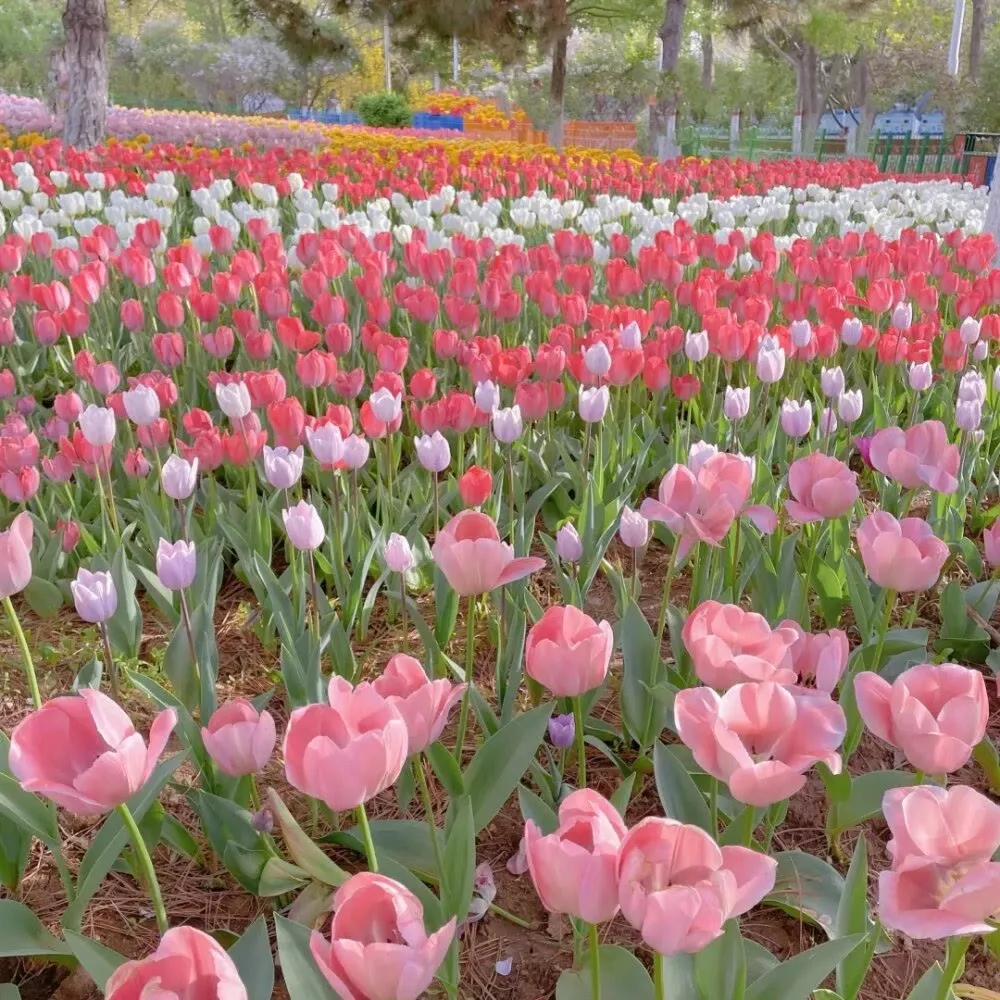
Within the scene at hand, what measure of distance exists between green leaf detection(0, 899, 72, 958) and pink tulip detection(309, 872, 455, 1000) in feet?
2.13

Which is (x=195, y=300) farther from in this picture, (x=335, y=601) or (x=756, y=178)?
(x=756, y=178)

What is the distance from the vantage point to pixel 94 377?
2.46 meters

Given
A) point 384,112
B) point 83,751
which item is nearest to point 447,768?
point 83,751

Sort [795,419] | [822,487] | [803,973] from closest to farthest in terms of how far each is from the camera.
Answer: [803,973] < [822,487] < [795,419]

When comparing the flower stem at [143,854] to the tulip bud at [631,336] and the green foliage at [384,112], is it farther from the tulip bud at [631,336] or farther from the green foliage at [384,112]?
the green foliage at [384,112]

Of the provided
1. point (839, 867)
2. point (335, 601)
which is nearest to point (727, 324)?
point (335, 601)

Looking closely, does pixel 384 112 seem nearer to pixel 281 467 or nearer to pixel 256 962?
pixel 281 467

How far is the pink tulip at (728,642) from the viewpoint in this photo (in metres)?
1.12

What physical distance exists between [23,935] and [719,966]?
834 millimetres

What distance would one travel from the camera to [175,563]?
4.93 ft

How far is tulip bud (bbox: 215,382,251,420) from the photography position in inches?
80.4

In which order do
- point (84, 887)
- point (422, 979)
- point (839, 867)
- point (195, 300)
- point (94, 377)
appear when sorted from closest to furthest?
point (422, 979) < point (84, 887) < point (839, 867) < point (94, 377) < point (195, 300)

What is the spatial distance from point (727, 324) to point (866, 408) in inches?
36.0

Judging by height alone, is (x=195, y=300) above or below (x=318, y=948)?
above
